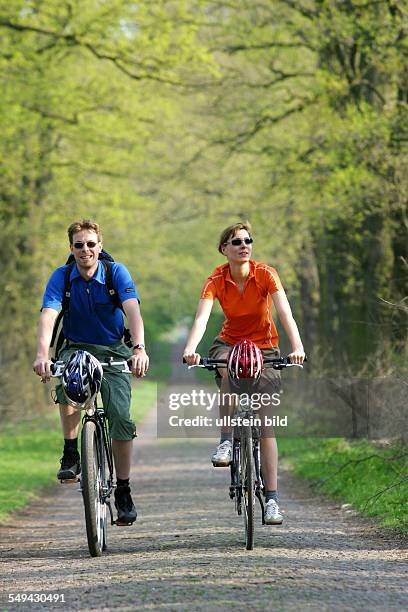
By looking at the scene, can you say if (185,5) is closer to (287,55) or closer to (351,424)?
(287,55)

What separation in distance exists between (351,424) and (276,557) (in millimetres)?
8425

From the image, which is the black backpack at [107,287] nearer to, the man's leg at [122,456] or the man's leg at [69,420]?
the man's leg at [69,420]

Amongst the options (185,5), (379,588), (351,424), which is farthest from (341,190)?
(379,588)

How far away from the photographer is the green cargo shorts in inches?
334

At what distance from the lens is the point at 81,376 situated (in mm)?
8062

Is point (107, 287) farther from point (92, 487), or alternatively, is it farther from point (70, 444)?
point (92, 487)

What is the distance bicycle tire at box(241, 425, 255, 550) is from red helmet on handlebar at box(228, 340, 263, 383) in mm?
483

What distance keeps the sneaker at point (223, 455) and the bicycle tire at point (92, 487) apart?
849 mm

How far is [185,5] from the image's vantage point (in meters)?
21.6

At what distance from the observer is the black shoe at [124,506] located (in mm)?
8742

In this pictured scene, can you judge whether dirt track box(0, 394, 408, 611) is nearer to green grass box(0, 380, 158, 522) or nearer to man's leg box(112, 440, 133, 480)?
man's leg box(112, 440, 133, 480)

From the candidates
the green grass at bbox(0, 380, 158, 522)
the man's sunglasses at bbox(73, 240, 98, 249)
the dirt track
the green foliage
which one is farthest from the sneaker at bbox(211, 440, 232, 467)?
the green foliage

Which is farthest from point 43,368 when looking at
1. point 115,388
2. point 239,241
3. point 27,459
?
point 27,459

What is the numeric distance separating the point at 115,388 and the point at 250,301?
1.18 meters
